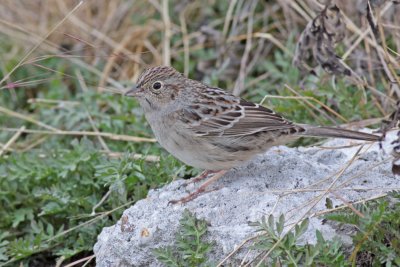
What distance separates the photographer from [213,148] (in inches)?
173

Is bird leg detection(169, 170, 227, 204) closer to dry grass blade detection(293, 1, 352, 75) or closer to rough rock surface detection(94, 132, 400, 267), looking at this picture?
rough rock surface detection(94, 132, 400, 267)

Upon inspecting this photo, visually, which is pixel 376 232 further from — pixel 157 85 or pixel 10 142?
pixel 10 142

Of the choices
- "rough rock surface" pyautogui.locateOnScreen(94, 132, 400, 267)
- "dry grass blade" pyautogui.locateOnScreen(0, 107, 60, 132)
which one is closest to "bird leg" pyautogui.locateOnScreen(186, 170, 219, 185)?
"rough rock surface" pyautogui.locateOnScreen(94, 132, 400, 267)

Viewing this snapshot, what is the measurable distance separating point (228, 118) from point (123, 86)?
2.66m

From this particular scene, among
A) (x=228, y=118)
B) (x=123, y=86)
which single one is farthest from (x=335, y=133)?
(x=123, y=86)

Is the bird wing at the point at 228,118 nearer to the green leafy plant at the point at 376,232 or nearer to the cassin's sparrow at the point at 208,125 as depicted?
the cassin's sparrow at the point at 208,125

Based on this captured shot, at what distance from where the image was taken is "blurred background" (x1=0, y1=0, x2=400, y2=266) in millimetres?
4824

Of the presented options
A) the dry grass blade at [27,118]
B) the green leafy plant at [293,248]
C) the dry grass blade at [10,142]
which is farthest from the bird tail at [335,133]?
the dry grass blade at [10,142]

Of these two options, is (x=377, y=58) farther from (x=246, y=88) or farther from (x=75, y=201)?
(x=75, y=201)

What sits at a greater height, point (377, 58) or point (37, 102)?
point (377, 58)

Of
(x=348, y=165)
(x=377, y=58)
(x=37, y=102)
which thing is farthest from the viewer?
(x=37, y=102)

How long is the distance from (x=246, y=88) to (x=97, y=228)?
2479mm

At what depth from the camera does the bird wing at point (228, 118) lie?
445 centimetres

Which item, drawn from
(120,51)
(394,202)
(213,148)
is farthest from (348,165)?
(120,51)
